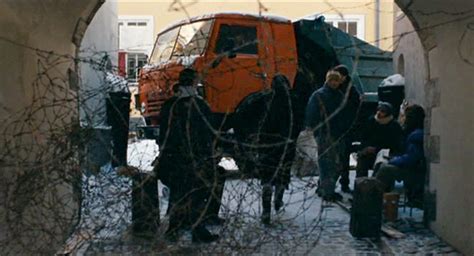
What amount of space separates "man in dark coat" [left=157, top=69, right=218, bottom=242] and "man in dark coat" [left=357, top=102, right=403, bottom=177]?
9.87 feet

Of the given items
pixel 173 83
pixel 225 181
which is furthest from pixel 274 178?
pixel 173 83

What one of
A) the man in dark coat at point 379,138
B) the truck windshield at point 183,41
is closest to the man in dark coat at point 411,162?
the man in dark coat at point 379,138

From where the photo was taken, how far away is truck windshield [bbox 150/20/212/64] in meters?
12.4

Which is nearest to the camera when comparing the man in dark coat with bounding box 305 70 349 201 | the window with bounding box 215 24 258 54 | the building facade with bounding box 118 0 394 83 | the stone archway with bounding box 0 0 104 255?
the stone archway with bounding box 0 0 104 255

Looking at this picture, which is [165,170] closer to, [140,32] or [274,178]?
[274,178]

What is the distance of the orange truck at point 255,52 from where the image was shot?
38.1 feet

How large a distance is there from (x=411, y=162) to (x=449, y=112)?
113 centimetres

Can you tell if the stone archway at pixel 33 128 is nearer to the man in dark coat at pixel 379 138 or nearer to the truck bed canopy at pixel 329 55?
the man in dark coat at pixel 379 138

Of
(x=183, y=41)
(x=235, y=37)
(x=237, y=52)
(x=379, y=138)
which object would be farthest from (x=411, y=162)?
(x=183, y=41)

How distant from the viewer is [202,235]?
22.3 feet

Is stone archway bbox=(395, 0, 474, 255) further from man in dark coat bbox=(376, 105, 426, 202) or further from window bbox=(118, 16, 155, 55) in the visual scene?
window bbox=(118, 16, 155, 55)

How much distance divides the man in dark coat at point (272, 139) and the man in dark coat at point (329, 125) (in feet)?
2.03

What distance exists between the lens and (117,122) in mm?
7586

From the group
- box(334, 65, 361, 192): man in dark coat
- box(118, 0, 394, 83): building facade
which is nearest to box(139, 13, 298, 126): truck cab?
box(334, 65, 361, 192): man in dark coat
